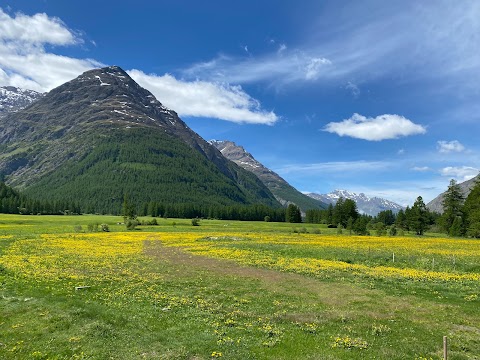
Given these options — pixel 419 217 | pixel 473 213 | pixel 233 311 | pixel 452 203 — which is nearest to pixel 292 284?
pixel 233 311

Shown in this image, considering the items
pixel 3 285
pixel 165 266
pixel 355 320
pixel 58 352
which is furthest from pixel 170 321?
pixel 165 266

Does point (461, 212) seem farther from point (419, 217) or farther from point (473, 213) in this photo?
point (473, 213)

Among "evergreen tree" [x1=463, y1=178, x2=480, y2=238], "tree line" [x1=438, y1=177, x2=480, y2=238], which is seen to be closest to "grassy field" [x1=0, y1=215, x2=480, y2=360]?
"evergreen tree" [x1=463, y1=178, x2=480, y2=238]

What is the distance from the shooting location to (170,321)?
22562 millimetres

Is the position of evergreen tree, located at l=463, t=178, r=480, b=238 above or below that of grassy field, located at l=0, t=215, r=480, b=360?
above

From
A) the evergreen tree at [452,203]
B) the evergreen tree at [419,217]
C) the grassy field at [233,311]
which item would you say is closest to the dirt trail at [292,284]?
the grassy field at [233,311]

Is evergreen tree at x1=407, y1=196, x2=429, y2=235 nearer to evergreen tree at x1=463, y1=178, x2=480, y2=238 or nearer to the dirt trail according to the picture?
evergreen tree at x1=463, y1=178, x2=480, y2=238

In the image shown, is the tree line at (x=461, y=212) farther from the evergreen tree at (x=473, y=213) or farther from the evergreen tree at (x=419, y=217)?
the evergreen tree at (x=419, y=217)

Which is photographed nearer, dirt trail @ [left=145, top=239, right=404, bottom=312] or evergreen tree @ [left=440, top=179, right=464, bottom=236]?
dirt trail @ [left=145, top=239, right=404, bottom=312]

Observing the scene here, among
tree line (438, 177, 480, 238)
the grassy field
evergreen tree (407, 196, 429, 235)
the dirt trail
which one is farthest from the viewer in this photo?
evergreen tree (407, 196, 429, 235)

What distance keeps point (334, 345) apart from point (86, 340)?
43.9 ft

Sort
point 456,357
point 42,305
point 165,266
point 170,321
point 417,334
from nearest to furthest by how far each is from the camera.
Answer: point 456,357 < point 417,334 < point 170,321 < point 42,305 < point 165,266

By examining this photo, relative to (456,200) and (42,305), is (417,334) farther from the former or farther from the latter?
(456,200)

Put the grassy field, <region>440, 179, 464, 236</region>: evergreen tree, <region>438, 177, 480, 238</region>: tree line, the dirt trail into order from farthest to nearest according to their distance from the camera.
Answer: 1. <region>440, 179, 464, 236</region>: evergreen tree
2. <region>438, 177, 480, 238</region>: tree line
3. the dirt trail
4. the grassy field
